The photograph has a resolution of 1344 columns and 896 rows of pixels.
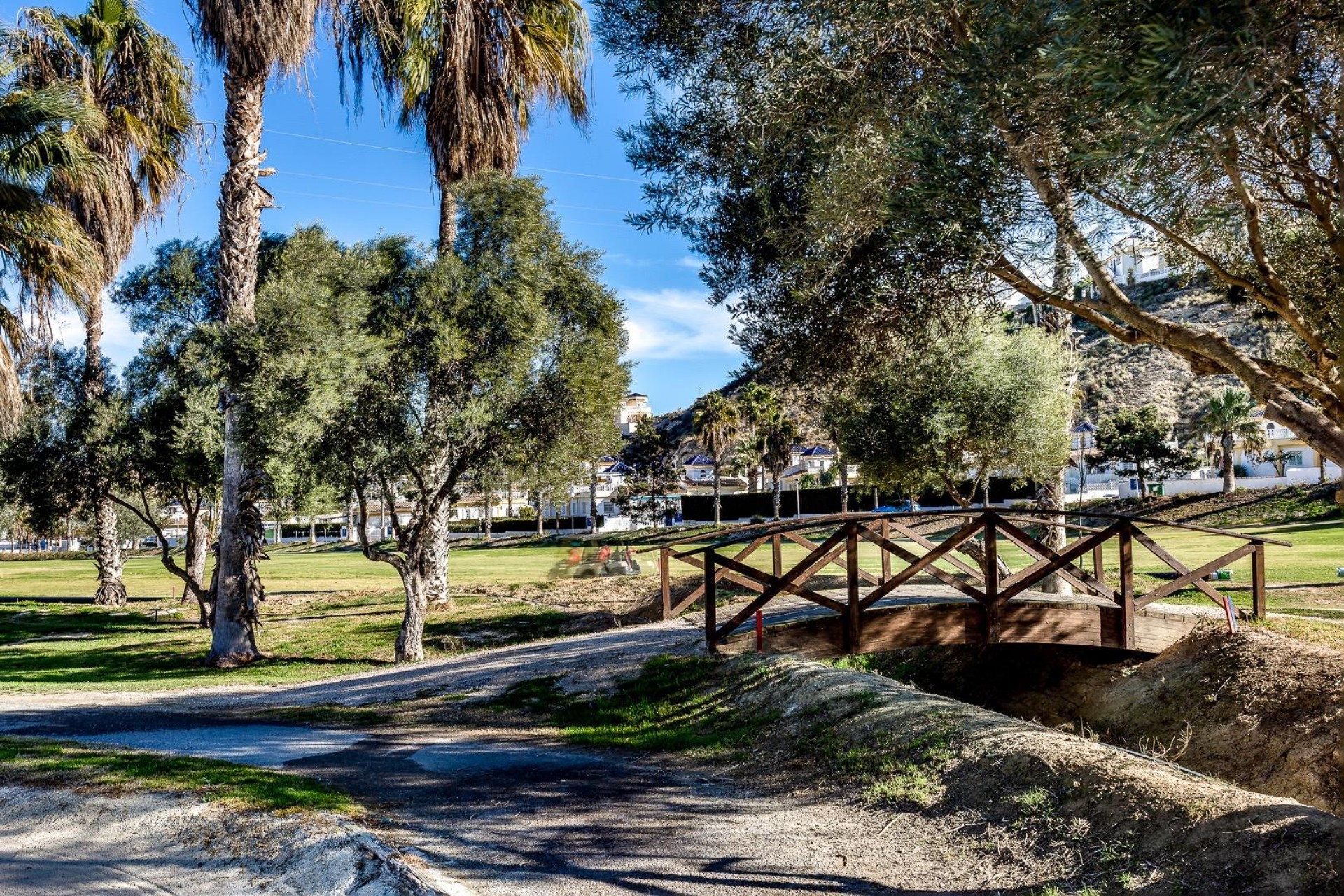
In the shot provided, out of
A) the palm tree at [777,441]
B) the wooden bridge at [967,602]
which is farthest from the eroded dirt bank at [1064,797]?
the palm tree at [777,441]

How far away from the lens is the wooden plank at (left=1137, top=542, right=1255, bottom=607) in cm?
1111

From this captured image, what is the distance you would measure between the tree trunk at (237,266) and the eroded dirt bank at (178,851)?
39.7ft

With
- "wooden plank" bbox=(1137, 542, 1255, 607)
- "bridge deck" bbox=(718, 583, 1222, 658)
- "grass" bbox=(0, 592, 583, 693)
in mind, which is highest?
"wooden plank" bbox=(1137, 542, 1255, 607)

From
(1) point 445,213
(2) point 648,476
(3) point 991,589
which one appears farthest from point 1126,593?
(2) point 648,476

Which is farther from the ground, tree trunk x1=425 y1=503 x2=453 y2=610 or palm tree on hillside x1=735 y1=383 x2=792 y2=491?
palm tree on hillside x1=735 y1=383 x2=792 y2=491

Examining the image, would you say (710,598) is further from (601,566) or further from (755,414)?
(755,414)

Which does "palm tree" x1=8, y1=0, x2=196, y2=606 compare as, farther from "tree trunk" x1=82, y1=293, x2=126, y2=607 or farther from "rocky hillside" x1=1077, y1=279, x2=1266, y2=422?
"rocky hillside" x1=1077, y1=279, x2=1266, y2=422

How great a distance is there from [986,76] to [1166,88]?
2231mm

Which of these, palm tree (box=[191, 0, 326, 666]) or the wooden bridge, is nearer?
the wooden bridge

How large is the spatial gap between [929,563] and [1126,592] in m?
2.57

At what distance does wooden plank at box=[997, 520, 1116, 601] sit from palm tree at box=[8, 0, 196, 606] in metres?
21.9

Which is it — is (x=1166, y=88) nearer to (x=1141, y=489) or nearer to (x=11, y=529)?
(x=1141, y=489)

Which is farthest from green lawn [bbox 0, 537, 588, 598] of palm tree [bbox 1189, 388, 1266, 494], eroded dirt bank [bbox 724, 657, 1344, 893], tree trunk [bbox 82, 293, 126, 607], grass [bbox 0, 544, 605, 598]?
palm tree [bbox 1189, 388, 1266, 494]

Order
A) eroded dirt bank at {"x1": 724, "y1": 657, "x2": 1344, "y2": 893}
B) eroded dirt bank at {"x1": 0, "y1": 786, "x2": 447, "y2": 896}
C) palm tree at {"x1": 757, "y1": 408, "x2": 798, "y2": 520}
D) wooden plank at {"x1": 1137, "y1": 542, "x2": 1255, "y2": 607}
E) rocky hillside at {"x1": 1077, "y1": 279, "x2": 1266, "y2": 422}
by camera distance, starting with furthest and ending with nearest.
→ rocky hillside at {"x1": 1077, "y1": 279, "x2": 1266, "y2": 422}
palm tree at {"x1": 757, "y1": 408, "x2": 798, "y2": 520}
wooden plank at {"x1": 1137, "y1": 542, "x2": 1255, "y2": 607}
eroded dirt bank at {"x1": 0, "y1": 786, "x2": 447, "y2": 896}
eroded dirt bank at {"x1": 724, "y1": 657, "x2": 1344, "y2": 893}
